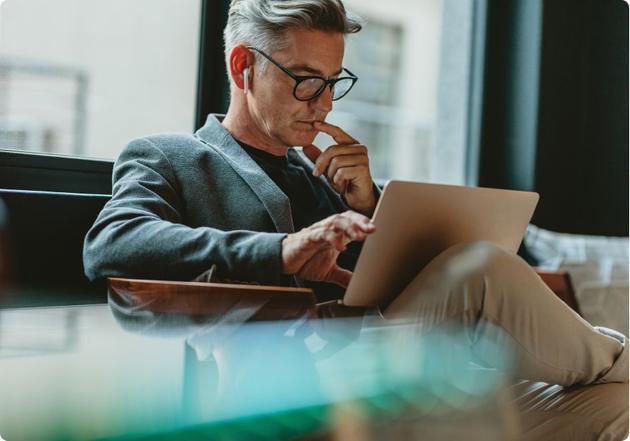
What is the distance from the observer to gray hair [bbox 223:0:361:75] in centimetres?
163

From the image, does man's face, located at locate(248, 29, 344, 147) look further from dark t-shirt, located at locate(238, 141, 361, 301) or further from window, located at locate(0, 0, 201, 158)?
window, located at locate(0, 0, 201, 158)

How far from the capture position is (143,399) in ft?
3.22

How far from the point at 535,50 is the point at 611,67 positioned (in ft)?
1.55

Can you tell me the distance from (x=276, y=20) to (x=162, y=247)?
0.60 meters

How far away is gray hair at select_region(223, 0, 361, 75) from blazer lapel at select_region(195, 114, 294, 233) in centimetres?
18

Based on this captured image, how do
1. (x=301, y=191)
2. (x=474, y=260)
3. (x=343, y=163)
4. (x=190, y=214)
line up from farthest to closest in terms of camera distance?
1. (x=301, y=191)
2. (x=343, y=163)
3. (x=190, y=214)
4. (x=474, y=260)

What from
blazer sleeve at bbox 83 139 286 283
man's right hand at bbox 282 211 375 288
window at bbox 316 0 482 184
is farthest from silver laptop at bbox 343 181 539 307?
window at bbox 316 0 482 184

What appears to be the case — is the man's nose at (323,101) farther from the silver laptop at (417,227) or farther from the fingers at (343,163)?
the silver laptop at (417,227)

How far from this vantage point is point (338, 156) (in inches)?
65.6

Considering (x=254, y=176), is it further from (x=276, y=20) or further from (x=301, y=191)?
(x=276, y=20)

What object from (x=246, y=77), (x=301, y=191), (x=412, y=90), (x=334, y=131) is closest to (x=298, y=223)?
(x=301, y=191)


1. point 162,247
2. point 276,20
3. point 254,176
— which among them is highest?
point 276,20

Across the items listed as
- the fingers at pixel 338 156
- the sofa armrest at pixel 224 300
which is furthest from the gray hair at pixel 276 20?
the sofa armrest at pixel 224 300

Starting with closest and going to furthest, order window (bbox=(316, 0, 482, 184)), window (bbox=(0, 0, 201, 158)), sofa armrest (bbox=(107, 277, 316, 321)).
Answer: sofa armrest (bbox=(107, 277, 316, 321))
window (bbox=(0, 0, 201, 158))
window (bbox=(316, 0, 482, 184))
